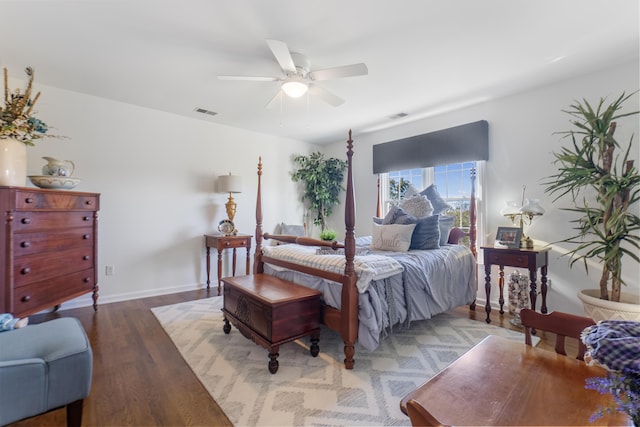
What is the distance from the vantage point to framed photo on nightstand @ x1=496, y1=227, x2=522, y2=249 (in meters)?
2.95

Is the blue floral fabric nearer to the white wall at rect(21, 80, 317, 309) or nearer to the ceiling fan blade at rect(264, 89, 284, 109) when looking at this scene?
the ceiling fan blade at rect(264, 89, 284, 109)

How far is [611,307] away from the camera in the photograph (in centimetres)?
217

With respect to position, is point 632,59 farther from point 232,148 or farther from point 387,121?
point 232,148

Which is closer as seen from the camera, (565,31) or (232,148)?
(565,31)

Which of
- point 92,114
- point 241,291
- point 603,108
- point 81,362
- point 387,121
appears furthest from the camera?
point 387,121

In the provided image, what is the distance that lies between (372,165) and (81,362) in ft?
14.3

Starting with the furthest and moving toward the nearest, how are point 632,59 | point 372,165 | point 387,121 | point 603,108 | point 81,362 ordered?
point 372,165, point 387,121, point 603,108, point 632,59, point 81,362

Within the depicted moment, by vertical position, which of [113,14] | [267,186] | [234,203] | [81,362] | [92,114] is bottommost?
[81,362]

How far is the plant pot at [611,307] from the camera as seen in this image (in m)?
2.11

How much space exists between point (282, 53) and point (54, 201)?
2.40 m

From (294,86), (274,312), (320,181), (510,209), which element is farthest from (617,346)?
(320,181)

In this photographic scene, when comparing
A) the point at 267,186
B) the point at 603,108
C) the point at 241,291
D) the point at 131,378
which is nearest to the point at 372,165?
the point at 267,186

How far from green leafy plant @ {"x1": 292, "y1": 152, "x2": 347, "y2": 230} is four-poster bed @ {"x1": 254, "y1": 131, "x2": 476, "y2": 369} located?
7.71 feet

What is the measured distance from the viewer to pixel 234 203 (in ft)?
14.4
